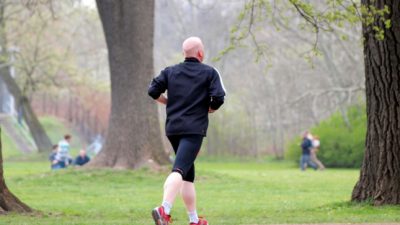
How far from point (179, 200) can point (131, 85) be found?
780 centimetres

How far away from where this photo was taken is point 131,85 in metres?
26.0

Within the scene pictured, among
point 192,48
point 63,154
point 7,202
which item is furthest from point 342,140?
point 192,48

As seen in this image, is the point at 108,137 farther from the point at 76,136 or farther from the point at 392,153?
the point at 76,136

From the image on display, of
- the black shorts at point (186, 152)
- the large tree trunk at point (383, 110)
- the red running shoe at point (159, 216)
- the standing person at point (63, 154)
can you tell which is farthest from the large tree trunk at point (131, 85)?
the red running shoe at point (159, 216)

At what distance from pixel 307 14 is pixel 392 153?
2381 millimetres

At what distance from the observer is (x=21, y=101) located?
54844 millimetres

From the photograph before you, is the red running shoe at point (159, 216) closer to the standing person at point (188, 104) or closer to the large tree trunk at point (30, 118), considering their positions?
the standing person at point (188, 104)

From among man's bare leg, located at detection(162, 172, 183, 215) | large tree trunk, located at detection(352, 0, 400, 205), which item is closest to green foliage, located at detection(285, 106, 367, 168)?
large tree trunk, located at detection(352, 0, 400, 205)

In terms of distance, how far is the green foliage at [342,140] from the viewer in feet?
148

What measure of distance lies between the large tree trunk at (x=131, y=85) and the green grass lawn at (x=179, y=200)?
83cm

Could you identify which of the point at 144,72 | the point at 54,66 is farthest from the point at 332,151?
the point at 144,72

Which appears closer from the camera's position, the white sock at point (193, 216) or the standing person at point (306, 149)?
the white sock at point (193, 216)

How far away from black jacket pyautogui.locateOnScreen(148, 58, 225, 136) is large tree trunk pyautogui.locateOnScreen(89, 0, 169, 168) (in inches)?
627

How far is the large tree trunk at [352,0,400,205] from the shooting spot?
43.1 ft
